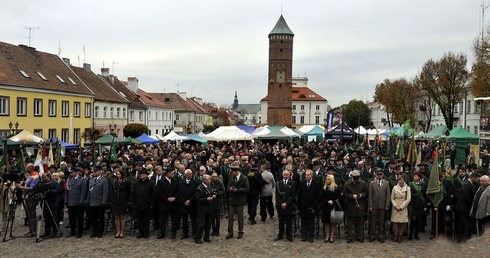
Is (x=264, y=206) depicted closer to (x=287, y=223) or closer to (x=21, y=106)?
(x=287, y=223)

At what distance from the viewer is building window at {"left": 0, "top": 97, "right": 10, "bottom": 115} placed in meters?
A: 31.0

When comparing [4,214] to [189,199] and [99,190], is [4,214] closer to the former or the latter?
[99,190]

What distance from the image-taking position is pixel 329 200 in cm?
1079

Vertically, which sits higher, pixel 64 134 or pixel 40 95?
pixel 40 95

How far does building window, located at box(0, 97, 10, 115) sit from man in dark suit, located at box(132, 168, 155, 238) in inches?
940

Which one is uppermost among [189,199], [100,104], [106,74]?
[106,74]

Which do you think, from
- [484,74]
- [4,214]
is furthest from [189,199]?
[484,74]

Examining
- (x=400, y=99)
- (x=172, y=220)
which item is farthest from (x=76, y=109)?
(x=400, y=99)

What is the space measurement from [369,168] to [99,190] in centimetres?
745

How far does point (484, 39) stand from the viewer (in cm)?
3456

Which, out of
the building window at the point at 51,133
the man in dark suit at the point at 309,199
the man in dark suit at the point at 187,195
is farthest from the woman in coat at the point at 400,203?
the building window at the point at 51,133

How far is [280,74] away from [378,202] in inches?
2713

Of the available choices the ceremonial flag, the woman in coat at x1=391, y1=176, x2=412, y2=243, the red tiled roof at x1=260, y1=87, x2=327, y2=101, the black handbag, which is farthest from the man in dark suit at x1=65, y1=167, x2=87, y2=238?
the red tiled roof at x1=260, y1=87, x2=327, y2=101

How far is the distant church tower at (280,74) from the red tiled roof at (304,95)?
30.4 metres
